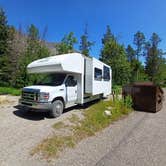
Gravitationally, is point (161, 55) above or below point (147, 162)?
above

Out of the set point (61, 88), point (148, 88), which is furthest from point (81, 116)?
point (148, 88)

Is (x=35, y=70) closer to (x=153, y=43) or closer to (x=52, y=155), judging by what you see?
(x=52, y=155)

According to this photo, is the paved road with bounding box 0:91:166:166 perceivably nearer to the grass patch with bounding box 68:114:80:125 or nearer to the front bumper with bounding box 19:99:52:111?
the grass patch with bounding box 68:114:80:125

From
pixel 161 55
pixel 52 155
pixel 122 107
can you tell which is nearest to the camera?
pixel 52 155

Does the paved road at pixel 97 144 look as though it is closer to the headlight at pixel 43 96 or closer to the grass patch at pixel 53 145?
the grass patch at pixel 53 145

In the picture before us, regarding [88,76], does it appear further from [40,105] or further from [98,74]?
[40,105]

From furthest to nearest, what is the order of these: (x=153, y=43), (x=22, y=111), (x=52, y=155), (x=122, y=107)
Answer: (x=153, y=43), (x=122, y=107), (x=22, y=111), (x=52, y=155)

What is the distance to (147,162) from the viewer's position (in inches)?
147

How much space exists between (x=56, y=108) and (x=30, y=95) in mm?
1323

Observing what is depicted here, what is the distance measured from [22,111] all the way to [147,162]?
6482mm

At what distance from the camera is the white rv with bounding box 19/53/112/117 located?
6809 millimetres

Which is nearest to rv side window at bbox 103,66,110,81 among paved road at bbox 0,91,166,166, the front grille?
paved road at bbox 0,91,166,166

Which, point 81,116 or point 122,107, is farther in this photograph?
point 122,107

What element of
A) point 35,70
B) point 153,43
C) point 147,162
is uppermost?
point 153,43
